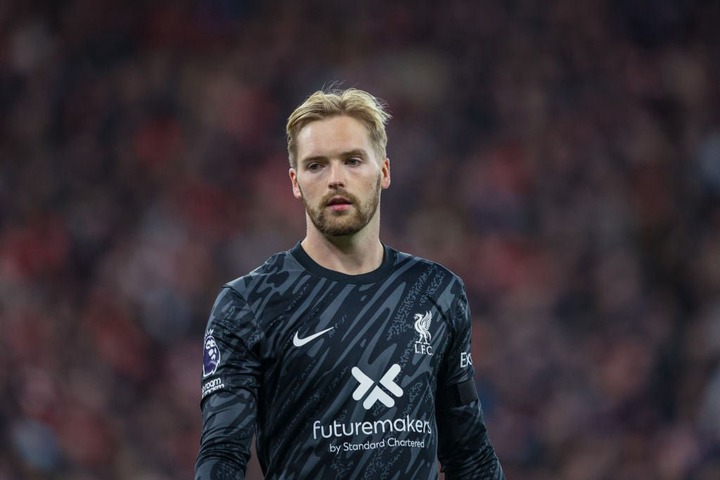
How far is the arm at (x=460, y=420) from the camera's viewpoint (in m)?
3.43

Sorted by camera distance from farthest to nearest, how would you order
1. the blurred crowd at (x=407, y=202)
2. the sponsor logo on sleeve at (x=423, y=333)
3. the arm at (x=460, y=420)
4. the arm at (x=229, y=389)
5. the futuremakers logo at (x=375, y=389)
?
the blurred crowd at (x=407, y=202), the arm at (x=460, y=420), the sponsor logo on sleeve at (x=423, y=333), the futuremakers logo at (x=375, y=389), the arm at (x=229, y=389)

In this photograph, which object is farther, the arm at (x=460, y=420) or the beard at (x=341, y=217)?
the arm at (x=460, y=420)

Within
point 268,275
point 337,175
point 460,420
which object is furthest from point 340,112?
point 460,420

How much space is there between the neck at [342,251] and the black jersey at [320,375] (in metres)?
0.02

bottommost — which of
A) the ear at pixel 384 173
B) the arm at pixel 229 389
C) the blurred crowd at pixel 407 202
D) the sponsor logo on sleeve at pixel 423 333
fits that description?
the arm at pixel 229 389

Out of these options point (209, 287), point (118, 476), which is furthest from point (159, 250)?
point (118, 476)

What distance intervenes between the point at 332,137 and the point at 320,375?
24.6 inches

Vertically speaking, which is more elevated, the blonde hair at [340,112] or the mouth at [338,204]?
the blonde hair at [340,112]

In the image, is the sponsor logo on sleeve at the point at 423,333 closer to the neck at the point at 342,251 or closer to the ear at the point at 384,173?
the neck at the point at 342,251

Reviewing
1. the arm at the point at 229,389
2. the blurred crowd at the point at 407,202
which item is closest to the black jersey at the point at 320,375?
Result: the arm at the point at 229,389

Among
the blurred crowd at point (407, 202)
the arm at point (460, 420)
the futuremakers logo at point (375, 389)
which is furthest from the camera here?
the blurred crowd at point (407, 202)

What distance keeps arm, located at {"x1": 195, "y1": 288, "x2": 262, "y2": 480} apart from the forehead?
433mm

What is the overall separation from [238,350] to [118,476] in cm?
571

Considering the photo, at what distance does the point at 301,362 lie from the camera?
3.17 meters
